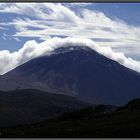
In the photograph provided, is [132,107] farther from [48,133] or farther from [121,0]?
[121,0]

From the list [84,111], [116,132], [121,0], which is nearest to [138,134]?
[116,132]

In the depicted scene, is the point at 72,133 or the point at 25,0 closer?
the point at 25,0

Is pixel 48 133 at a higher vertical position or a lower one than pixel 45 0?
lower

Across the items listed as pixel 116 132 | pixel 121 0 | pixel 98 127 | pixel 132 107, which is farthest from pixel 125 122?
pixel 121 0

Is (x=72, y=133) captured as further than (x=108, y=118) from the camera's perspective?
No

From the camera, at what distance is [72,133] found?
64.3 meters

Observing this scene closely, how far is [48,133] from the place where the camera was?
219 feet

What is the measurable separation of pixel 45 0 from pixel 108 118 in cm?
4988

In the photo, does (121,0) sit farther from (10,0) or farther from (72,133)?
(72,133)

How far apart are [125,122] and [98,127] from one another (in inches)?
255

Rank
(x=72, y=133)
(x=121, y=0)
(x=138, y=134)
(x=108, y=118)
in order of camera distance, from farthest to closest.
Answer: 1. (x=108, y=118)
2. (x=72, y=133)
3. (x=138, y=134)
4. (x=121, y=0)

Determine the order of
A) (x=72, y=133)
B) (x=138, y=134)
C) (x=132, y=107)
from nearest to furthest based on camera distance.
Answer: (x=138, y=134), (x=72, y=133), (x=132, y=107)

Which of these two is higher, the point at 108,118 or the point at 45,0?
the point at 45,0

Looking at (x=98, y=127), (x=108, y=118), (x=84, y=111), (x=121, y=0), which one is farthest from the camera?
(x=84, y=111)
